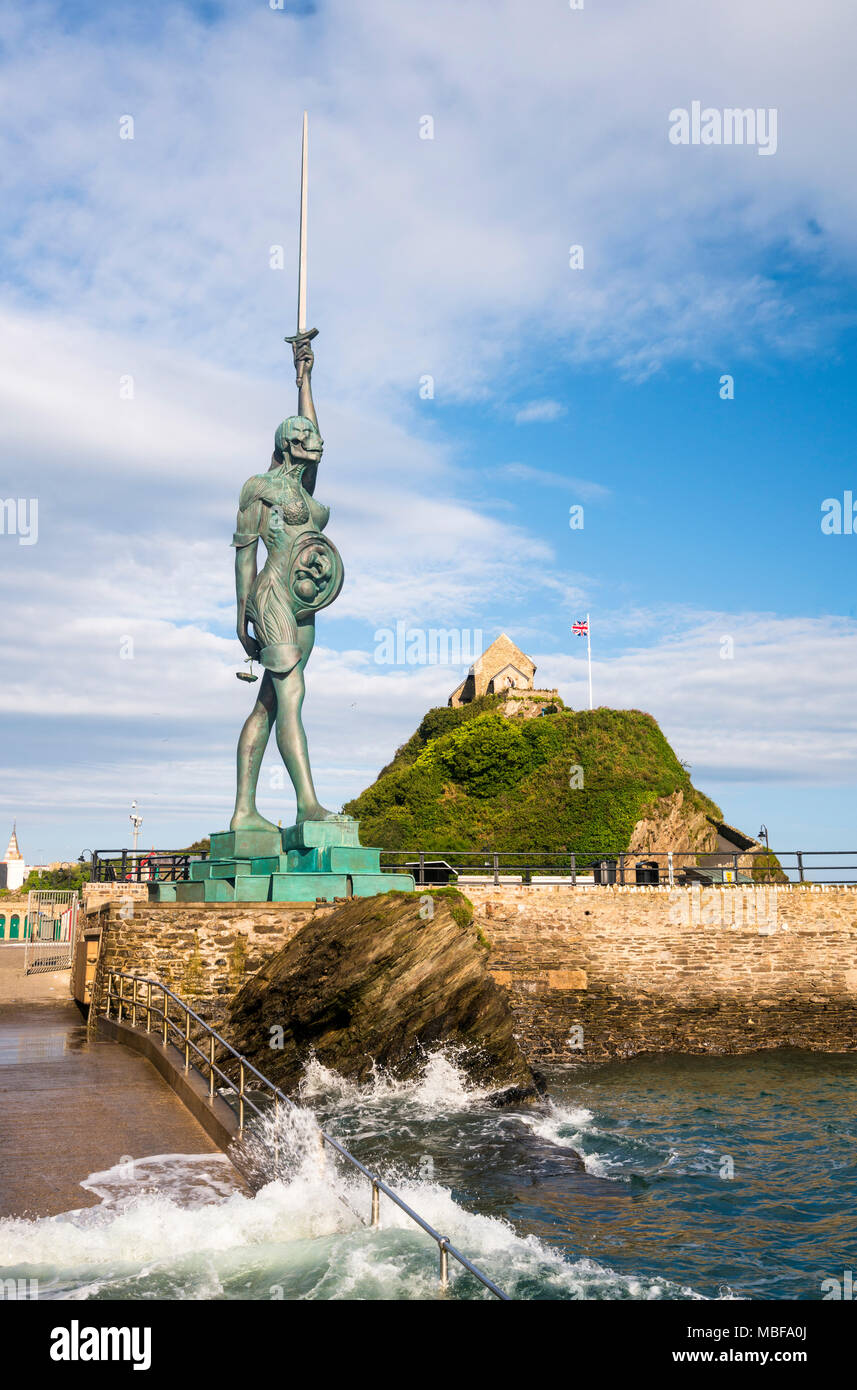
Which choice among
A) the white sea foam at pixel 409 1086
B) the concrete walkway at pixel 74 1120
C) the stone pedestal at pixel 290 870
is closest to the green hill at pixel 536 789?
the stone pedestal at pixel 290 870

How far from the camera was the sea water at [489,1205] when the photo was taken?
23.1ft

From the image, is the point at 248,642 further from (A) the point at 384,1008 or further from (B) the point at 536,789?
(B) the point at 536,789

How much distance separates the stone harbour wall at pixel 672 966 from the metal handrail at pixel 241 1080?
5532mm

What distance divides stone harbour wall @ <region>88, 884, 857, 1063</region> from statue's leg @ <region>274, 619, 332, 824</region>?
4380mm

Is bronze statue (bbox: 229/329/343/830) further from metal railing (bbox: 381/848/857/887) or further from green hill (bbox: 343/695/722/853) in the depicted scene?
green hill (bbox: 343/695/722/853)

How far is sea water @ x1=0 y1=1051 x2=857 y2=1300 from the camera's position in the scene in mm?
7055

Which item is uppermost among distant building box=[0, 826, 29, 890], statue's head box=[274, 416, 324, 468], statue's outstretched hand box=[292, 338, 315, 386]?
statue's outstretched hand box=[292, 338, 315, 386]

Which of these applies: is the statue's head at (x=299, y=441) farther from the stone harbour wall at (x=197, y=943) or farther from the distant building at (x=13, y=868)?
the distant building at (x=13, y=868)

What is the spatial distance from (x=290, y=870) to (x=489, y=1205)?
976 centimetres

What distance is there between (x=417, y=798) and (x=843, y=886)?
24.1 metres

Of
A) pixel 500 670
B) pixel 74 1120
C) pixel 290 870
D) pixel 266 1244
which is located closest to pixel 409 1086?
pixel 290 870

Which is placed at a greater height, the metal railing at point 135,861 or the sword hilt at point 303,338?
the sword hilt at point 303,338

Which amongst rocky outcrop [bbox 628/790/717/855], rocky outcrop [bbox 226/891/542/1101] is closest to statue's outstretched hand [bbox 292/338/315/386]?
rocky outcrop [bbox 226/891/542/1101]

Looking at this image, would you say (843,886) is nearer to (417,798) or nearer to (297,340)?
(297,340)
